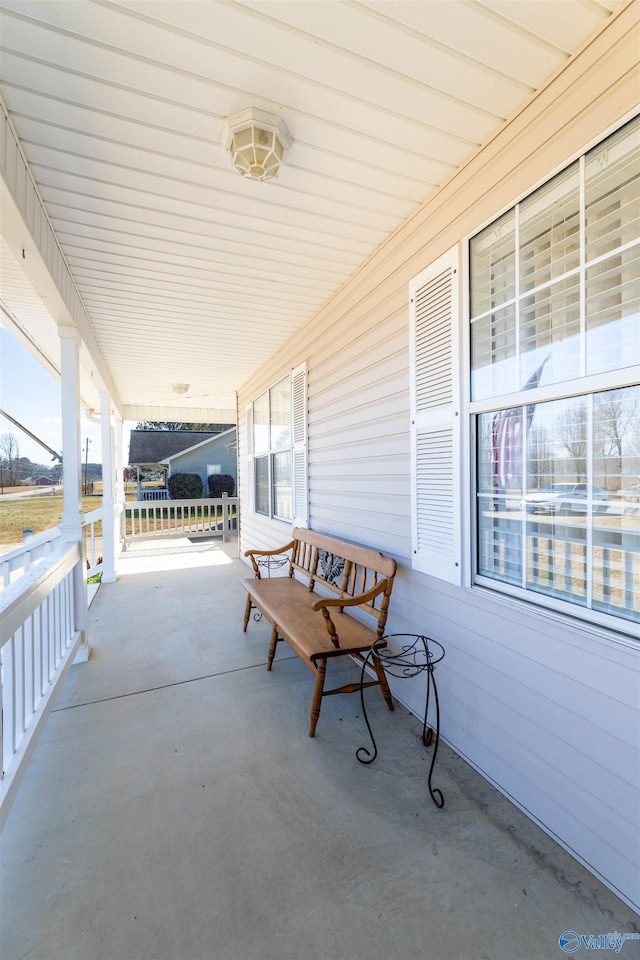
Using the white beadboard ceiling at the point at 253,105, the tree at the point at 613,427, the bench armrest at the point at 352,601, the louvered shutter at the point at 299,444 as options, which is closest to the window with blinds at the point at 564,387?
the tree at the point at 613,427

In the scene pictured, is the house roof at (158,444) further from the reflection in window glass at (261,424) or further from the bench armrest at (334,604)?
the bench armrest at (334,604)

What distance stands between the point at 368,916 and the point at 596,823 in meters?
0.82

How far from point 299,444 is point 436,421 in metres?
2.21

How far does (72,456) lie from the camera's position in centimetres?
305

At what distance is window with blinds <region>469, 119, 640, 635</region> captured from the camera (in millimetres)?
1344

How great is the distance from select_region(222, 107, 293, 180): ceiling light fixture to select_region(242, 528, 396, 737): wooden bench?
2.07m

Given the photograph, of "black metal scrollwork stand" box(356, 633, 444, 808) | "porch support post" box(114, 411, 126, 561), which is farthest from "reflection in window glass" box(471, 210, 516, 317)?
"porch support post" box(114, 411, 126, 561)

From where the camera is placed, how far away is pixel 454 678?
2.04 m

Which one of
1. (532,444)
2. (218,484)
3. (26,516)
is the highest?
(532,444)

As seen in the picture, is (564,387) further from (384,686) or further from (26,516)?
(26,516)

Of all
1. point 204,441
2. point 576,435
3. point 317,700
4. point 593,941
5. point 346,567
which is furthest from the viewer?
point 204,441

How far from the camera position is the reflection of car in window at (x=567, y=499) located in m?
1.43

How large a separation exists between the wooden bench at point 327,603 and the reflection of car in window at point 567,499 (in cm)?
92

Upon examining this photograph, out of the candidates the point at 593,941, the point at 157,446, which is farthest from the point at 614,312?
the point at 157,446
